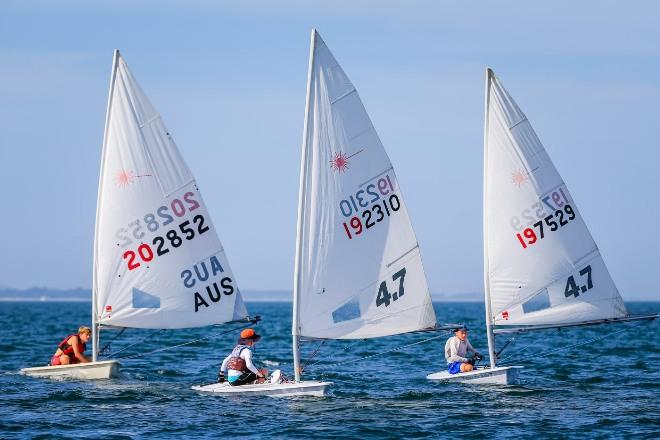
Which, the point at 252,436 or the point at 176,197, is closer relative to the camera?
the point at 252,436

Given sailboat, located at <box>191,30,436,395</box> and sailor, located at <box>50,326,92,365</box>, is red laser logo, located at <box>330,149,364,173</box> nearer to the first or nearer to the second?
sailboat, located at <box>191,30,436,395</box>

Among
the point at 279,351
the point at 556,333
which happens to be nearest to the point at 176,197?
the point at 279,351

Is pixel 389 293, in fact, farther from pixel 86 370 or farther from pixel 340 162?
pixel 86 370

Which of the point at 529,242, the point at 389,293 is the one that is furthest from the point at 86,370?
the point at 529,242

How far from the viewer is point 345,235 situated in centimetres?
2225

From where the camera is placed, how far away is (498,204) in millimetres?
24297

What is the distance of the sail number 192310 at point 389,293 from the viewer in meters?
22.6

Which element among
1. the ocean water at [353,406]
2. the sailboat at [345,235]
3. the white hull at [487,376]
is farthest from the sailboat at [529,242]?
the sailboat at [345,235]

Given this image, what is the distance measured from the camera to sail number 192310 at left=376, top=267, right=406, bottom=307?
22591 mm

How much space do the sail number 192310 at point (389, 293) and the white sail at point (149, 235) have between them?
11.4 ft

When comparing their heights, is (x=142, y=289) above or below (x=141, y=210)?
below

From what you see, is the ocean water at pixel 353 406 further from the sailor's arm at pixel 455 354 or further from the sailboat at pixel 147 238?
the sailboat at pixel 147 238

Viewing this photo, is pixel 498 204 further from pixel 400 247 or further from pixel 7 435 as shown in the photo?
pixel 7 435

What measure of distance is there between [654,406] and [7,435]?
38.6 ft
